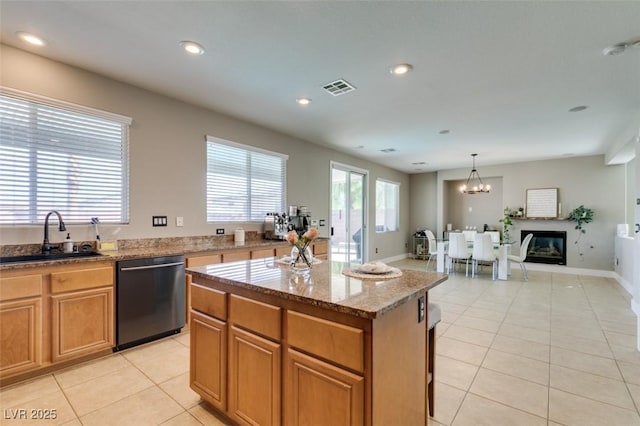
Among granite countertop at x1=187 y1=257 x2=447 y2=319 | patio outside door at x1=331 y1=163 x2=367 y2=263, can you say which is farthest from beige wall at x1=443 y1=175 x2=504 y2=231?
granite countertop at x1=187 y1=257 x2=447 y2=319

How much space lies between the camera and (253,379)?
1609 mm

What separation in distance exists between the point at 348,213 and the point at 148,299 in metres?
4.46

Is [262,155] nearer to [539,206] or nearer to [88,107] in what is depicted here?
[88,107]

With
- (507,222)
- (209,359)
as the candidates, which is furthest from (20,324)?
(507,222)

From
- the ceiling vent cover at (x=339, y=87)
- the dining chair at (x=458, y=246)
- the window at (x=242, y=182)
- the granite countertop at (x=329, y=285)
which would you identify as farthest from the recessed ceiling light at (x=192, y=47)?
the dining chair at (x=458, y=246)

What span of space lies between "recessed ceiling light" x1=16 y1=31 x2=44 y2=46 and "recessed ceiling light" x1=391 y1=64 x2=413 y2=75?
2967 mm

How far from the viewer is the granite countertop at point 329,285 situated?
127 cm

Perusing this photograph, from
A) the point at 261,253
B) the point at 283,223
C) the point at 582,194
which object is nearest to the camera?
the point at 261,253

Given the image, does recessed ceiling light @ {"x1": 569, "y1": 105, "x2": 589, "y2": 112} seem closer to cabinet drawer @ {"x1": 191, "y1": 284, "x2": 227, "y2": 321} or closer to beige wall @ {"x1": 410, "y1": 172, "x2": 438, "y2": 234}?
cabinet drawer @ {"x1": 191, "y1": 284, "x2": 227, "y2": 321}

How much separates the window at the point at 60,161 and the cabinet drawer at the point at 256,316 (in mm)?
2165

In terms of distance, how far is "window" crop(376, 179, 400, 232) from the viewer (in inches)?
305

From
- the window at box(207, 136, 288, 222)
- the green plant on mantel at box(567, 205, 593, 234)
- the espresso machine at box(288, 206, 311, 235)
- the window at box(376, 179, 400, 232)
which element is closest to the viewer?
the window at box(207, 136, 288, 222)

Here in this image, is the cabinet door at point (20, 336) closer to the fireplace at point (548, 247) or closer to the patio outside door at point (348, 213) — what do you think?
the patio outside door at point (348, 213)

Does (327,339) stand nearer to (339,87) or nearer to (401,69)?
(401,69)
